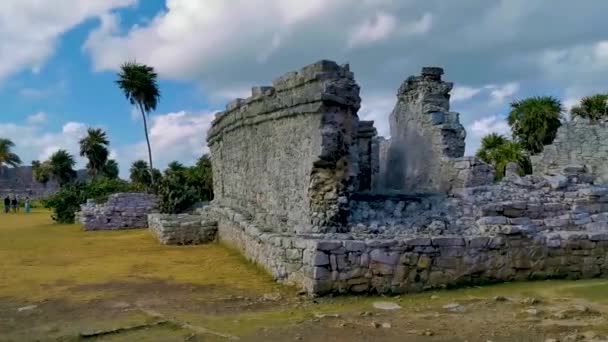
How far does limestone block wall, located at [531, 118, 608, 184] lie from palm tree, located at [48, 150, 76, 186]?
49.0 m

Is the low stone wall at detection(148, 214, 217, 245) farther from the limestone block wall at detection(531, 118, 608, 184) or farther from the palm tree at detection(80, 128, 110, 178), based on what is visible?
the palm tree at detection(80, 128, 110, 178)

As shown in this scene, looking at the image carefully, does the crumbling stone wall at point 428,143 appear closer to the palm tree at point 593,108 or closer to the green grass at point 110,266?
the green grass at point 110,266

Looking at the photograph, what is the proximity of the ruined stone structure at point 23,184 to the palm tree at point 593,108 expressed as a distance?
173 feet

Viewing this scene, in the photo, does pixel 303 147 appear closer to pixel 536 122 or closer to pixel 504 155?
pixel 504 155

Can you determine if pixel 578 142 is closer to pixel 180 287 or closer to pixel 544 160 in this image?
pixel 544 160

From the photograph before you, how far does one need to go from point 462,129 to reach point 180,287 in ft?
23.3

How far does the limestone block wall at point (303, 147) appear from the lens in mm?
9750

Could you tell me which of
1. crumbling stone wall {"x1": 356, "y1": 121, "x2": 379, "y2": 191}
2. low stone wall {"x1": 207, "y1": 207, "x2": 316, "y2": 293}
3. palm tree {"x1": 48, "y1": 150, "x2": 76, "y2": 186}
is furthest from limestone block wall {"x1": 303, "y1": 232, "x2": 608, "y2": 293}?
palm tree {"x1": 48, "y1": 150, "x2": 76, "y2": 186}

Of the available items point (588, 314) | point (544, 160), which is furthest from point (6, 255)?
point (544, 160)

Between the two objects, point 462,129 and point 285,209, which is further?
point 462,129

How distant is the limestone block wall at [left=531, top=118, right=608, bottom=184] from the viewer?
19.0 metres

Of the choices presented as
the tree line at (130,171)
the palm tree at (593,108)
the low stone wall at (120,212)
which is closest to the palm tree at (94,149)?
the tree line at (130,171)

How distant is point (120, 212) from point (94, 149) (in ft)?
87.9

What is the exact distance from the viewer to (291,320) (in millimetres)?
6754
